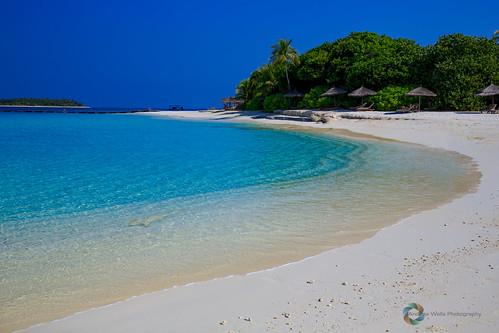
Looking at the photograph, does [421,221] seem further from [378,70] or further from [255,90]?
[255,90]

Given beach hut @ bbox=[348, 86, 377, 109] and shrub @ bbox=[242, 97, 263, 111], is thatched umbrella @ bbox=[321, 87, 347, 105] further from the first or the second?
shrub @ bbox=[242, 97, 263, 111]

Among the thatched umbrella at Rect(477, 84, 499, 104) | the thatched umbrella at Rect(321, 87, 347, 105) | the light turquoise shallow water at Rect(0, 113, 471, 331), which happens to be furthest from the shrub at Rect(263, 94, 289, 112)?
the light turquoise shallow water at Rect(0, 113, 471, 331)

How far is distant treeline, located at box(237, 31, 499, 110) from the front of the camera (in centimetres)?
3095

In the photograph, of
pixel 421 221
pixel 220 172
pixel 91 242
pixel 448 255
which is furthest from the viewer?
pixel 220 172

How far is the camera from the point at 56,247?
584 centimetres

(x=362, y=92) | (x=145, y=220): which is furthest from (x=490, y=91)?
(x=145, y=220)

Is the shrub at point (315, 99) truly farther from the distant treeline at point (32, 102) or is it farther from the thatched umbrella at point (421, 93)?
the distant treeline at point (32, 102)

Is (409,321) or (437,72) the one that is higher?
(437,72)

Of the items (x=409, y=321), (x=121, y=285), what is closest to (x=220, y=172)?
(x=121, y=285)

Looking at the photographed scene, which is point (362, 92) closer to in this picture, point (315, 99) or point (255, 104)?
point (315, 99)

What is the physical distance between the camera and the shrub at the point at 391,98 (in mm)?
33656

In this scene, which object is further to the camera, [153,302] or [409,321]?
[153,302]

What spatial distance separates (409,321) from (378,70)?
35.7 meters

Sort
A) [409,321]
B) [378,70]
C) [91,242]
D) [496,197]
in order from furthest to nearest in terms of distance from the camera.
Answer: [378,70]
[496,197]
[91,242]
[409,321]
